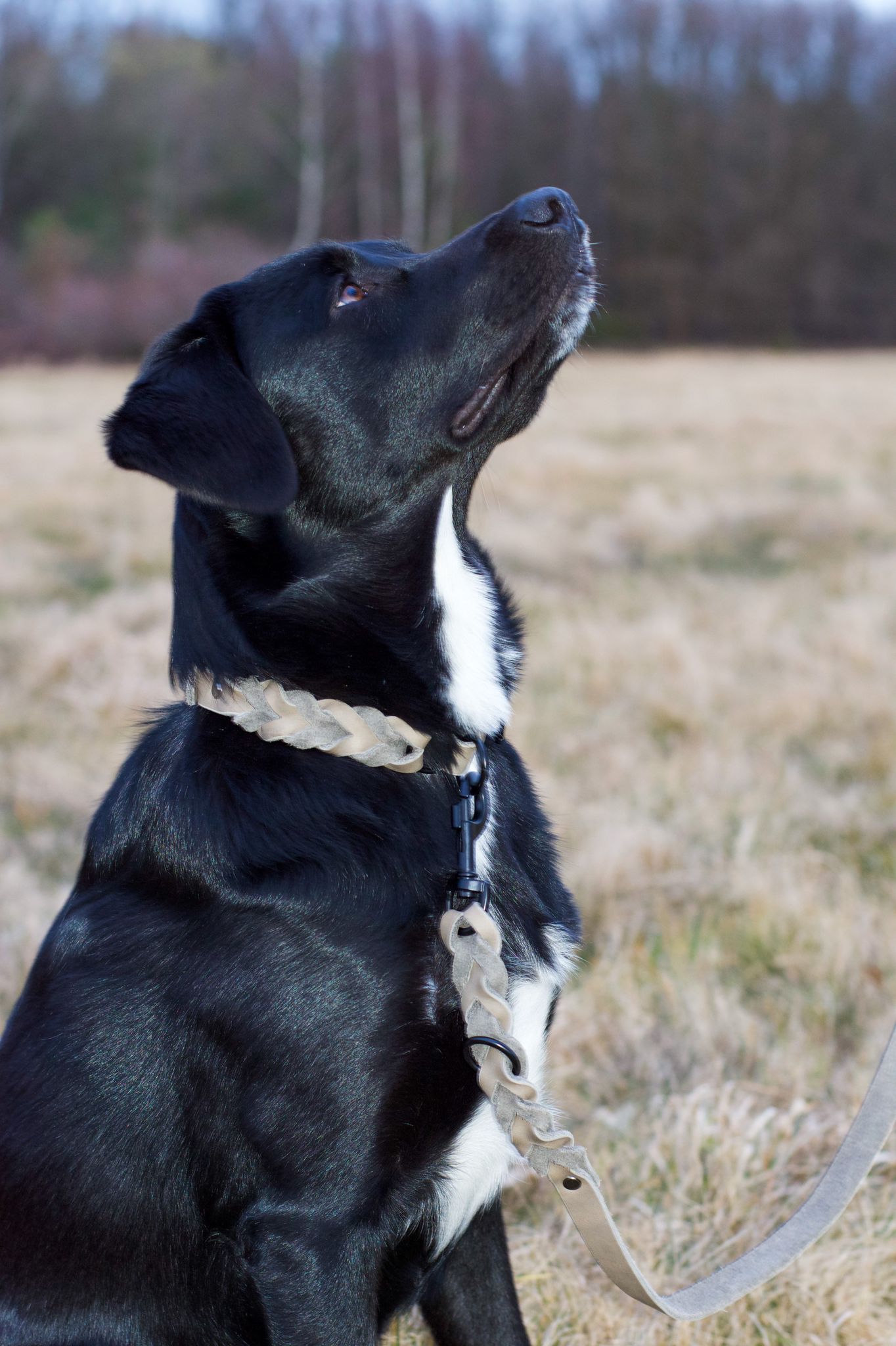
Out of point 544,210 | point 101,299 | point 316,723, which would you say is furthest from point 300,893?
point 101,299

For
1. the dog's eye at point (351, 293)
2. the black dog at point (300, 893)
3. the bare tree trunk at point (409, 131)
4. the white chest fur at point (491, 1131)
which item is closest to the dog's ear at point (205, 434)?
the black dog at point (300, 893)

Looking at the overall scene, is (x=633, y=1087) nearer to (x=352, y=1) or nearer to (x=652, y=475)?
(x=652, y=475)

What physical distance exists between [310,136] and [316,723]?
28313mm

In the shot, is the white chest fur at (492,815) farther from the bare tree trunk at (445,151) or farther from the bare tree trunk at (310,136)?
the bare tree trunk at (445,151)

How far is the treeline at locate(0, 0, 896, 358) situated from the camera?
26422 mm

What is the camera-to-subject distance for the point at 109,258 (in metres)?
26.5

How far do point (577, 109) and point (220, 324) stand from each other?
36395 mm

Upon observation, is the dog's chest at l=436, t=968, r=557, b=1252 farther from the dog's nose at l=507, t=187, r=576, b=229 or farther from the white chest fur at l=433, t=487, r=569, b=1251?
the dog's nose at l=507, t=187, r=576, b=229

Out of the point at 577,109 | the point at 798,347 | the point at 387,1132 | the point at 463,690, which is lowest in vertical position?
the point at 798,347

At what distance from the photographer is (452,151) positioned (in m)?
28.2

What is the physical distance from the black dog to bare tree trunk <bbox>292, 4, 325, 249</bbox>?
25.9 meters

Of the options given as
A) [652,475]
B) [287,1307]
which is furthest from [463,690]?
[652,475]

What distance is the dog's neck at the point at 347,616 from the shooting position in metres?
1.68

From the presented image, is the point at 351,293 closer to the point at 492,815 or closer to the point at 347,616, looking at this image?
the point at 347,616
